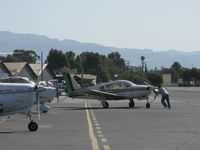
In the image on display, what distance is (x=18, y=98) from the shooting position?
18391 mm

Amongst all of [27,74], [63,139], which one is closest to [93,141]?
[63,139]

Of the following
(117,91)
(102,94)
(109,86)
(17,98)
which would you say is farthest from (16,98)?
(109,86)

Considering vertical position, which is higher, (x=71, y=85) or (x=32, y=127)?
(x=71, y=85)

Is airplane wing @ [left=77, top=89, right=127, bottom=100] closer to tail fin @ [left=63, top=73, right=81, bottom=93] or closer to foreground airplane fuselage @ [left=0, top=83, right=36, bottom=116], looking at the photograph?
tail fin @ [left=63, top=73, right=81, bottom=93]

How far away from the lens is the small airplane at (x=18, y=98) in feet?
60.1

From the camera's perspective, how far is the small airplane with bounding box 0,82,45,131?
722 inches

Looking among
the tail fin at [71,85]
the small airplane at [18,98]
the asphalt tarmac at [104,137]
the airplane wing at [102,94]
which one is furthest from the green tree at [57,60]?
the small airplane at [18,98]

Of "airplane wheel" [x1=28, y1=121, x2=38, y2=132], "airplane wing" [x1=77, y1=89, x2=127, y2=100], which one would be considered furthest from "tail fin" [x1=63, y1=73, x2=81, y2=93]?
"airplane wheel" [x1=28, y1=121, x2=38, y2=132]

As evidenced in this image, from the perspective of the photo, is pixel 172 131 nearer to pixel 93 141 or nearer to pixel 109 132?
pixel 109 132

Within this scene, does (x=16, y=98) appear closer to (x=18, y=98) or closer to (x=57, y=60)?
Result: (x=18, y=98)

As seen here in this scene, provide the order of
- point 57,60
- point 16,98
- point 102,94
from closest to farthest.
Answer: point 16,98 → point 102,94 → point 57,60

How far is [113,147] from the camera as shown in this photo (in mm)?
13625

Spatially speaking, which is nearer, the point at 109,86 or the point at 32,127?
the point at 32,127

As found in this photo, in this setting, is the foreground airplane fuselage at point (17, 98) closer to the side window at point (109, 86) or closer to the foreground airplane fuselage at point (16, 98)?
the foreground airplane fuselage at point (16, 98)
